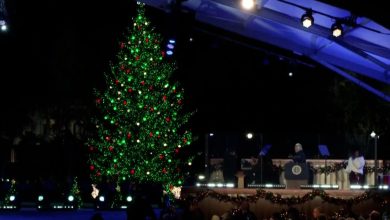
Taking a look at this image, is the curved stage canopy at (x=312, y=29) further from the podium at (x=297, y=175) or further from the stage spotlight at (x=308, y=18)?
the podium at (x=297, y=175)

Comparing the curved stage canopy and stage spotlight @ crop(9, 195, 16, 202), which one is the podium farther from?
stage spotlight @ crop(9, 195, 16, 202)

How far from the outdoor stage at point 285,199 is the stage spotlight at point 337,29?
3.25 meters

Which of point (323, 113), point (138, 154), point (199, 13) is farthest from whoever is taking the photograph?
point (323, 113)

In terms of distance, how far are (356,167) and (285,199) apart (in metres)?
6.03

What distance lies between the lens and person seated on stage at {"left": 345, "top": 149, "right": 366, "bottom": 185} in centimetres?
2100

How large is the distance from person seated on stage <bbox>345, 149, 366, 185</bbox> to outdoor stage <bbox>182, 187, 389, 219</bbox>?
17.9ft

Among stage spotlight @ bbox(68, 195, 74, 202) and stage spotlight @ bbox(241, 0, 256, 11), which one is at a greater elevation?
stage spotlight @ bbox(241, 0, 256, 11)

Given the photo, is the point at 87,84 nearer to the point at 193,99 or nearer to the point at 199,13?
the point at 193,99

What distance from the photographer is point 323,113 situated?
97.0 ft

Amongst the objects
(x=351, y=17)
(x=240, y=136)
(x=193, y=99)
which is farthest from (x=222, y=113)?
(x=351, y=17)

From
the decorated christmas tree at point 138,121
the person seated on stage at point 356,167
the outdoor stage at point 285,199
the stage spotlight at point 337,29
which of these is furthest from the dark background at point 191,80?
the stage spotlight at point 337,29

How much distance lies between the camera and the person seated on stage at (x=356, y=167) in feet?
68.9

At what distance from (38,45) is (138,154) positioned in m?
6.38

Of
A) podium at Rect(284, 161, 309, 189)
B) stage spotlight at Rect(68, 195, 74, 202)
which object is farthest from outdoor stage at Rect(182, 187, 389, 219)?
stage spotlight at Rect(68, 195, 74, 202)
